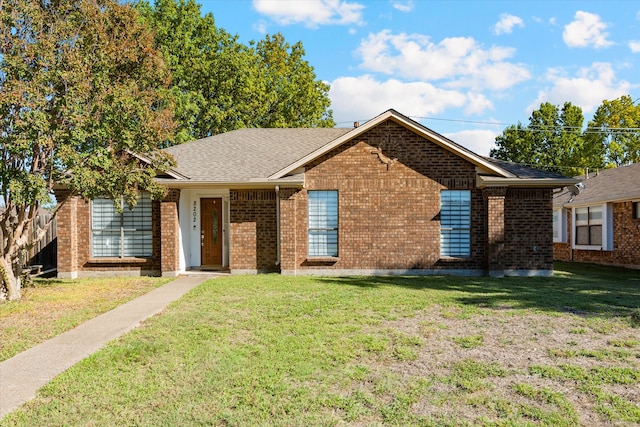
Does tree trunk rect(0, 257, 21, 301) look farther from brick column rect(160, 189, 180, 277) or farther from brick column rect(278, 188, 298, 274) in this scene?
brick column rect(278, 188, 298, 274)

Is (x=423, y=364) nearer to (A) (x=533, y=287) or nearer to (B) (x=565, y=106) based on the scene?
(A) (x=533, y=287)

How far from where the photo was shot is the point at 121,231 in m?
13.9

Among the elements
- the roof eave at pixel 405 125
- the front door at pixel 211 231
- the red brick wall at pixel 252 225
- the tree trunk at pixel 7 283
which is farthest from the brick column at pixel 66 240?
the roof eave at pixel 405 125

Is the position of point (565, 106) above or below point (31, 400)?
above

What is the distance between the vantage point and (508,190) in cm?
1348

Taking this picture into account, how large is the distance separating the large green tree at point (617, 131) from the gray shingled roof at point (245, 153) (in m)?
33.9

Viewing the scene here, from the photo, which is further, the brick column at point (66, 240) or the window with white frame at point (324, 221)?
the window with white frame at point (324, 221)

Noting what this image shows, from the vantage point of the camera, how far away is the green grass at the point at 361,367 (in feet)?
13.4

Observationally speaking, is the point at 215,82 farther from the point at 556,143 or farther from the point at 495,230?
the point at 556,143

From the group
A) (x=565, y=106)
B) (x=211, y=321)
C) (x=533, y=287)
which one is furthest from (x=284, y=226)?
(x=565, y=106)

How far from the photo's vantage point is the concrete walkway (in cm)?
465

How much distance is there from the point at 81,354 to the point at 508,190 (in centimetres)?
1194

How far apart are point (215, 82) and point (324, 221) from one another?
61.9 ft

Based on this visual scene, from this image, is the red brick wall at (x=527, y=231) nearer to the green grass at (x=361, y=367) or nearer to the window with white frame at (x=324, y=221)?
the green grass at (x=361, y=367)
